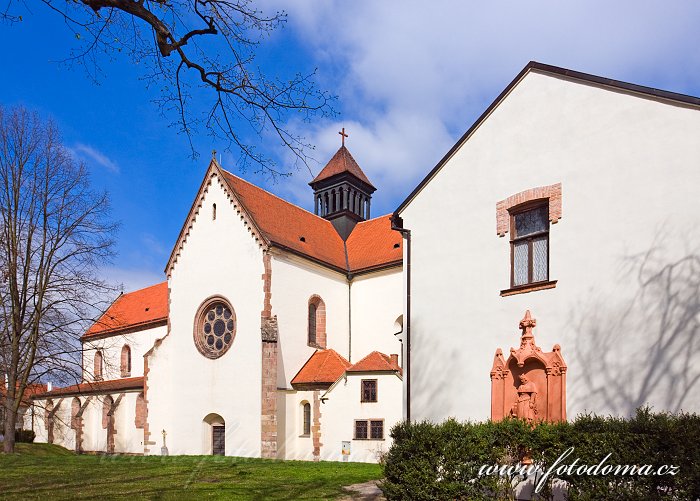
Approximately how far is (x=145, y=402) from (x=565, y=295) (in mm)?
26069

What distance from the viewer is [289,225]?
107ft

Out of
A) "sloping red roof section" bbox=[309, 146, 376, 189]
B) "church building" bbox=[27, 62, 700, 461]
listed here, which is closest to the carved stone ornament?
"church building" bbox=[27, 62, 700, 461]

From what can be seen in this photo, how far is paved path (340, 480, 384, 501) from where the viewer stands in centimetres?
1208

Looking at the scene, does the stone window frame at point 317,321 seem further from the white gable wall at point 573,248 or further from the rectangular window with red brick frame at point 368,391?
the white gable wall at point 573,248

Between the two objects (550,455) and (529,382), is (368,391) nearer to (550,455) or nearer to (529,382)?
(529,382)

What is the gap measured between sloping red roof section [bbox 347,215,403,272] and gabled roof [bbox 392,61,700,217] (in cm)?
1538

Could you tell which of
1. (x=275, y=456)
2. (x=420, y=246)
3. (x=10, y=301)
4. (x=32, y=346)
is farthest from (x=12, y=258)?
(x=420, y=246)

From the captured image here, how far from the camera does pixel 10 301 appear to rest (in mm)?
25672

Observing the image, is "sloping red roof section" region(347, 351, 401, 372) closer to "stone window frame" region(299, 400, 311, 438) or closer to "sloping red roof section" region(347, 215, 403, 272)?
"stone window frame" region(299, 400, 311, 438)

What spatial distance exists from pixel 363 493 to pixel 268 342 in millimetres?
15165

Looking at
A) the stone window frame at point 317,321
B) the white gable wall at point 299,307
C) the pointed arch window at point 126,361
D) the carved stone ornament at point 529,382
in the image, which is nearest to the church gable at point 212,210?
the white gable wall at point 299,307

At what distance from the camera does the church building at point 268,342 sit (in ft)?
88.2

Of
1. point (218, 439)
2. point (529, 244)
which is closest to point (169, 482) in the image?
point (529, 244)

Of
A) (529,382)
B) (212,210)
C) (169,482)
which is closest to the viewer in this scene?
(529,382)
